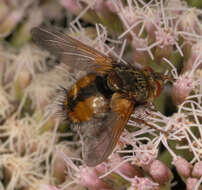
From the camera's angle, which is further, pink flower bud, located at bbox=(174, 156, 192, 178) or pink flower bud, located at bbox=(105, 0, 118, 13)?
pink flower bud, located at bbox=(105, 0, 118, 13)

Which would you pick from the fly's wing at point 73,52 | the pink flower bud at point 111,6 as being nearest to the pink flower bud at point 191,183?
the fly's wing at point 73,52

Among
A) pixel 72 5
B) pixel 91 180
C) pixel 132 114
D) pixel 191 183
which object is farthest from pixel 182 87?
pixel 72 5

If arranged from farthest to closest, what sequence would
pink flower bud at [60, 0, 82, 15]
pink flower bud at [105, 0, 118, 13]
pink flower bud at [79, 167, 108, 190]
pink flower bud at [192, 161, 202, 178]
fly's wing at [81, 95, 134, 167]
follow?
pink flower bud at [60, 0, 82, 15] → pink flower bud at [105, 0, 118, 13] → pink flower bud at [79, 167, 108, 190] → pink flower bud at [192, 161, 202, 178] → fly's wing at [81, 95, 134, 167]

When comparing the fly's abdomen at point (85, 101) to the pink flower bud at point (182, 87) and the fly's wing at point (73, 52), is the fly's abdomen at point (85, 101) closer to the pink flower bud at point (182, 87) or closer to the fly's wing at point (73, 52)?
the fly's wing at point (73, 52)

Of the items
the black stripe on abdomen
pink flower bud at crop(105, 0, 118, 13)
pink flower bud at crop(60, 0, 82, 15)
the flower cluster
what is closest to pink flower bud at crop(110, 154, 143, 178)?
the flower cluster

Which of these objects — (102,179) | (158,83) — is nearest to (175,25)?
(158,83)

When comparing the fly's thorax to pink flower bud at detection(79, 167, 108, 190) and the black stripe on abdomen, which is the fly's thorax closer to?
the black stripe on abdomen

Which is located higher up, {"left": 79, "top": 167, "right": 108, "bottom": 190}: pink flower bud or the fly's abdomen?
the fly's abdomen
